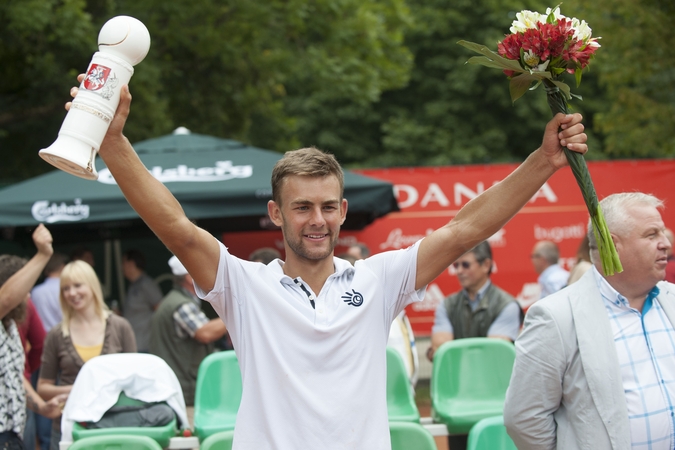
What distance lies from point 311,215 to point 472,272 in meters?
3.54

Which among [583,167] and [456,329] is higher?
[583,167]

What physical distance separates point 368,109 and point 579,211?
555 inches

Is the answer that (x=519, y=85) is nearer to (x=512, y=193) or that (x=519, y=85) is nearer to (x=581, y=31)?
(x=581, y=31)

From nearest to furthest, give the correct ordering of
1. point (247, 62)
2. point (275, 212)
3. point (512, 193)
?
point (512, 193)
point (275, 212)
point (247, 62)

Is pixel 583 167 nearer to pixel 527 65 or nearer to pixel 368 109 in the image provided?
pixel 527 65

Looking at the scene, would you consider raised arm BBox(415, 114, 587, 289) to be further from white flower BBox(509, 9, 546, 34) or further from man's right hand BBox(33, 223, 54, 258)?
man's right hand BBox(33, 223, 54, 258)

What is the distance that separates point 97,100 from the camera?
2.35m

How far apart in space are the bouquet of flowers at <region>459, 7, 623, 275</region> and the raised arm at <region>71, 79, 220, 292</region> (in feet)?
3.40

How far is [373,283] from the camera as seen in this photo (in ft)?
8.71

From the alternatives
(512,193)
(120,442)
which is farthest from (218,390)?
(512,193)

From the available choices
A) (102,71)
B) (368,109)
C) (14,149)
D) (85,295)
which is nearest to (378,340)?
(102,71)

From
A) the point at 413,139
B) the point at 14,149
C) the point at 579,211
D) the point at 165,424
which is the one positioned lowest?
the point at 165,424

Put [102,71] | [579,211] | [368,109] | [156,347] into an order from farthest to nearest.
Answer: [368,109] → [579,211] → [156,347] → [102,71]

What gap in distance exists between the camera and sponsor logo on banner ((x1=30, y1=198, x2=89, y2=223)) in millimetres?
7453
